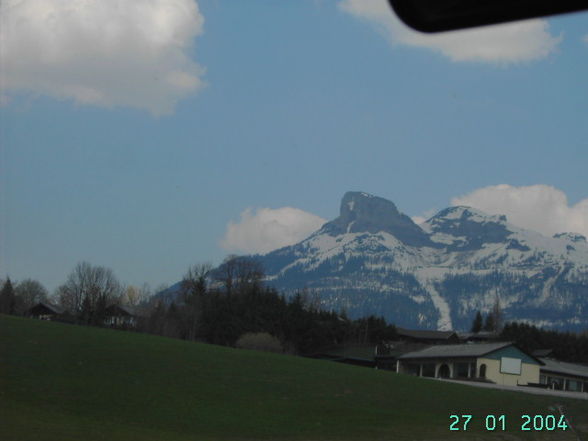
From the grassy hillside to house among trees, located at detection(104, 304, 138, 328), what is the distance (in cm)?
4979

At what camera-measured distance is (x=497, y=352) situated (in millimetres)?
81250

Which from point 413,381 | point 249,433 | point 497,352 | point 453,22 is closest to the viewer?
point 453,22

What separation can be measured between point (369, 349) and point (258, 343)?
22.5 m

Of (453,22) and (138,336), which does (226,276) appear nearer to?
(138,336)

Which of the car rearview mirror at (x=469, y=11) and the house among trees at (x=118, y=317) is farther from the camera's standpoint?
the house among trees at (x=118, y=317)

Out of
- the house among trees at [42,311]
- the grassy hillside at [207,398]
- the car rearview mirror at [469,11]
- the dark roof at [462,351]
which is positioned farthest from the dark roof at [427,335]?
the car rearview mirror at [469,11]

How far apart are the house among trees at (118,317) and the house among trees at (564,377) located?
182ft

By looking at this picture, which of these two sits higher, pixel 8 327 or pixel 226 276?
pixel 226 276

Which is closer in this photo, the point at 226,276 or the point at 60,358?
the point at 60,358

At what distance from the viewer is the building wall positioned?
80675mm

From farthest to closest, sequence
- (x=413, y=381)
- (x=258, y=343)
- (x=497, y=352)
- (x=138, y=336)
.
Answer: (x=258, y=343) → (x=497, y=352) → (x=138, y=336) → (x=413, y=381)

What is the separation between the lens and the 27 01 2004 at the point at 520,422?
116 feet

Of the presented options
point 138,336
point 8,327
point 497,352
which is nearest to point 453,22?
point 8,327

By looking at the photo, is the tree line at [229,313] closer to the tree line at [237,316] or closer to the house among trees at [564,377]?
the tree line at [237,316]
